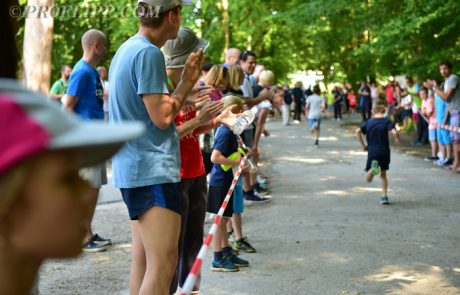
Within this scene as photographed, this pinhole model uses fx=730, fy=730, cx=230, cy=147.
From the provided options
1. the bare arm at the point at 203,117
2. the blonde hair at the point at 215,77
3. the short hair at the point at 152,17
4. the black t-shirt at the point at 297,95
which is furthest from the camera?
the black t-shirt at the point at 297,95

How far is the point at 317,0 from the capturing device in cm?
2217

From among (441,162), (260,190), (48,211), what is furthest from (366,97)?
(48,211)

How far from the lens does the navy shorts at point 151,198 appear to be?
153 inches

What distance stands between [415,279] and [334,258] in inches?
40.5

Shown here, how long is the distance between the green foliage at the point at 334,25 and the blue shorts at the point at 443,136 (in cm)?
198

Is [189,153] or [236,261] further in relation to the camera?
[236,261]

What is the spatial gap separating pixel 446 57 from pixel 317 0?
245 inches

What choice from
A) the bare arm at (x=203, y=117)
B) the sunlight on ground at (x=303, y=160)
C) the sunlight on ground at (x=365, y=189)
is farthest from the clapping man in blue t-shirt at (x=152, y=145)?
the sunlight on ground at (x=303, y=160)

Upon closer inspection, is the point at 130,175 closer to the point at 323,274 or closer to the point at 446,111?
the point at 323,274

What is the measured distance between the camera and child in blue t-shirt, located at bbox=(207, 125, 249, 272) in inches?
269

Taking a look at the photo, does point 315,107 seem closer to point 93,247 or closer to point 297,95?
Answer: point 297,95

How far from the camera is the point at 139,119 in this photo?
393 centimetres

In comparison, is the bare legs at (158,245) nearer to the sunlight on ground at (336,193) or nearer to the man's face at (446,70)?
the sunlight on ground at (336,193)

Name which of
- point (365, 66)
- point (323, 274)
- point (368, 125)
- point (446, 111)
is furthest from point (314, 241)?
point (365, 66)
